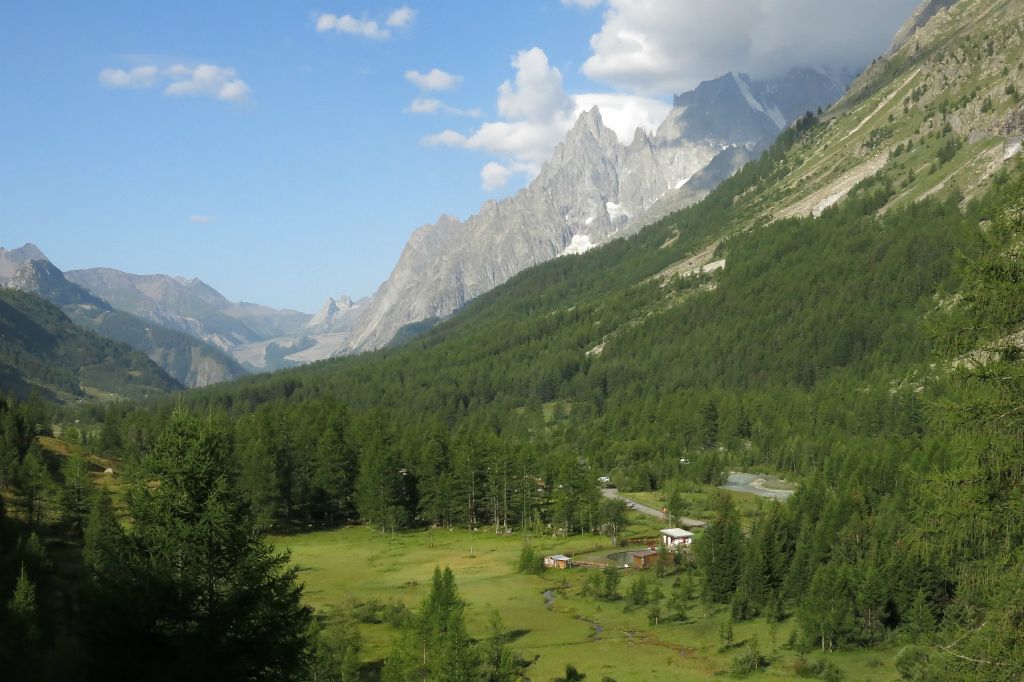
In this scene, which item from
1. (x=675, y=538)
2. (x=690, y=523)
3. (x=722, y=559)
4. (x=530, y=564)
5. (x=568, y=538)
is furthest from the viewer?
(x=690, y=523)

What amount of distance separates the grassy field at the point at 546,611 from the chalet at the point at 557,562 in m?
2.11

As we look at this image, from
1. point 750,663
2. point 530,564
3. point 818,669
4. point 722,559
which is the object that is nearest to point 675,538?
point 530,564

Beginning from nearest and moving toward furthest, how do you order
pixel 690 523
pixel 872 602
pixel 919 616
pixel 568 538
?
pixel 919 616 < pixel 872 602 < pixel 568 538 < pixel 690 523

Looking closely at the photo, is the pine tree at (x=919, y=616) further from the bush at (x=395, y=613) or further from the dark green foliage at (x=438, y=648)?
the bush at (x=395, y=613)

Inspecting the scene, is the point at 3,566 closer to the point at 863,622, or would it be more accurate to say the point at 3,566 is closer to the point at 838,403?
the point at 863,622

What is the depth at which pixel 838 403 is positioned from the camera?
570 feet

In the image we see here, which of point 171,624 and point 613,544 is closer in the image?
point 171,624

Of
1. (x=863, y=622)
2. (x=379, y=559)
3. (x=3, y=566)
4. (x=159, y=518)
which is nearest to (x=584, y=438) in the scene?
(x=379, y=559)

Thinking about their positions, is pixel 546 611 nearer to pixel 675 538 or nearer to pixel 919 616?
pixel 675 538

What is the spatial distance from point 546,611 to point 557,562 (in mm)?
18511

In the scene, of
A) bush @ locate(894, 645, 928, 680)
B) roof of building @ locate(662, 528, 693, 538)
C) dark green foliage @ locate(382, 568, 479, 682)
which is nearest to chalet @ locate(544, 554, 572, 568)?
roof of building @ locate(662, 528, 693, 538)

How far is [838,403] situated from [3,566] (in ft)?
537

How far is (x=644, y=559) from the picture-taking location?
97000mm

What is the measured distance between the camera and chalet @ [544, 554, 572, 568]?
94.5 meters
